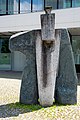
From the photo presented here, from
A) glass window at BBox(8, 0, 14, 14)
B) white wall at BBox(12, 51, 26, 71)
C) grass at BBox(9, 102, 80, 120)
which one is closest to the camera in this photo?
grass at BBox(9, 102, 80, 120)

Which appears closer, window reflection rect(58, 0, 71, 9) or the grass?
the grass

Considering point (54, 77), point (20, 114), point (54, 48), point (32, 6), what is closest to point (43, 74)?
point (54, 77)

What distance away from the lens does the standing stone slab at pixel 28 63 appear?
6375 mm

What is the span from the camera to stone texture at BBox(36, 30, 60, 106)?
618 centimetres

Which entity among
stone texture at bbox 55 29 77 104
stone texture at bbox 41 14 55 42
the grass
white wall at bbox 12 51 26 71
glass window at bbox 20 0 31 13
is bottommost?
white wall at bbox 12 51 26 71

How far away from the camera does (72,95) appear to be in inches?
259

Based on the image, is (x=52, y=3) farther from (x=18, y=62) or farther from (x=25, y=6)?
(x=18, y=62)

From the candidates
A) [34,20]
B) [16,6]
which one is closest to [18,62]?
[16,6]

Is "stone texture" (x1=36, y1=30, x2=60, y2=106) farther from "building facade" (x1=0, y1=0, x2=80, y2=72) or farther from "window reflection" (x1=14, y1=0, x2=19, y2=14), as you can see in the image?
"window reflection" (x1=14, y1=0, x2=19, y2=14)

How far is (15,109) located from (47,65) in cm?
145

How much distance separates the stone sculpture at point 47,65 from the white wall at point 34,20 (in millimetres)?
6603

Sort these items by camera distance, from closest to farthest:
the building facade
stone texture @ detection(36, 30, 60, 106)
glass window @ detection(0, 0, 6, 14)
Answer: stone texture @ detection(36, 30, 60, 106)
the building facade
glass window @ detection(0, 0, 6, 14)

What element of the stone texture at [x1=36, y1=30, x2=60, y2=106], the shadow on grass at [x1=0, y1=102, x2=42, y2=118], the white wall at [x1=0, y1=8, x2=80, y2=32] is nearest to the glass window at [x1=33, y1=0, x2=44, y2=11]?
the white wall at [x1=0, y1=8, x2=80, y2=32]

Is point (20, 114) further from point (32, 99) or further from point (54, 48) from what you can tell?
point (54, 48)
